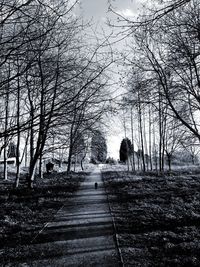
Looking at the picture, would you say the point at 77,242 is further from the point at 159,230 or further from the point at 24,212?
the point at 24,212

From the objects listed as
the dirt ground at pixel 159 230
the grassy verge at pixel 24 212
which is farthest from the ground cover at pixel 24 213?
the dirt ground at pixel 159 230

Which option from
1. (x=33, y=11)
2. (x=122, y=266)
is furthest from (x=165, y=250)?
(x=33, y=11)

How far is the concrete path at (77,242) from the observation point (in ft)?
19.7

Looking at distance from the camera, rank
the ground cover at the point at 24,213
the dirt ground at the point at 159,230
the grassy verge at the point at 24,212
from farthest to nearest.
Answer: the grassy verge at the point at 24,212
the ground cover at the point at 24,213
the dirt ground at the point at 159,230

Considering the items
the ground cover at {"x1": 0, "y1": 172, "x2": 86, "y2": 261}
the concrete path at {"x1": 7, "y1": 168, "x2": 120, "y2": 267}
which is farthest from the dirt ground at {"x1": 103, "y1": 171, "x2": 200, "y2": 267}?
the ground cover at {"x1": 0, "y1": 172, "x2": 86, "y2": 261}

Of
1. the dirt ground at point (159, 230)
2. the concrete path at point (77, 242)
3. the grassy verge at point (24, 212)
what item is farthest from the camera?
the grassy verge at point (24, 212)

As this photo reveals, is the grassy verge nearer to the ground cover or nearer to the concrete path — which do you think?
the ground cover

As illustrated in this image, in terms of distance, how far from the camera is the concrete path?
6001 millimetres

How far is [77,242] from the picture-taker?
289 inches

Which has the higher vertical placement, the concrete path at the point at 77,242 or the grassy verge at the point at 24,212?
the grassy verge at the point at 24,212

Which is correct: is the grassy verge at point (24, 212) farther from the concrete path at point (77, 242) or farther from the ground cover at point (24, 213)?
the concrete path at point (77, 242)

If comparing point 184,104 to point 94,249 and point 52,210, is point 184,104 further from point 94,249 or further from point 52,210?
point 94,249

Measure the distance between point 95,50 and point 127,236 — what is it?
552 centimetres

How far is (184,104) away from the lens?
13.6 m
